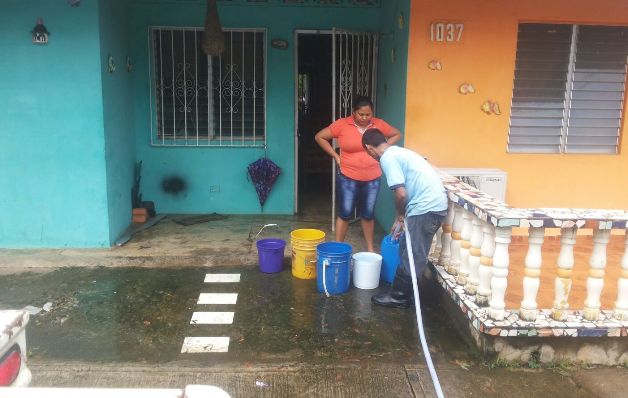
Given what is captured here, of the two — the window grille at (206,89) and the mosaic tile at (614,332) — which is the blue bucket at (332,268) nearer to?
the mosaic tile at (614,332)

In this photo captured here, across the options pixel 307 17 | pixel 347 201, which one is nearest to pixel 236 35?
pixel 307 17

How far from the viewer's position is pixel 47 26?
5.15 meters

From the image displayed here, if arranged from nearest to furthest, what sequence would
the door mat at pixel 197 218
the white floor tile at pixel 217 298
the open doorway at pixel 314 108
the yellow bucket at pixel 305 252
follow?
1. the white floor tile at pixel 217 298
2. the yellow bucket at pixel 305 252
3. the door mat at pixel 197 218
4. the open doorway at pixel 314 108

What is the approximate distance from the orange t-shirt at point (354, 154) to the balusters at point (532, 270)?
202 cm

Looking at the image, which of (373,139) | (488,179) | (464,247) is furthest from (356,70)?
(464,247)

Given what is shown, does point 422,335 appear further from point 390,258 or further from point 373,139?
point 373,139

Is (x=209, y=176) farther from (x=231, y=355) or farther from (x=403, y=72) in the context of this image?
(x=231, y=355)

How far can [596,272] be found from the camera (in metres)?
3.32

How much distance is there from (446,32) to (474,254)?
102 inches

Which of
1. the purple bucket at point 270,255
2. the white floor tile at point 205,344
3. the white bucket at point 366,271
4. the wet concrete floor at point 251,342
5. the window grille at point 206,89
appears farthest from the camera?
the window grille at point 206,89

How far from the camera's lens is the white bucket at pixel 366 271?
14.9ft

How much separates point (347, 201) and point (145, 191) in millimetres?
3255

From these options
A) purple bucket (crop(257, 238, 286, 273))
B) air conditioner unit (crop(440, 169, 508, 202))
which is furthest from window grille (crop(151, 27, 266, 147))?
air conditioner unit (crop(440, 169, 508, 202))

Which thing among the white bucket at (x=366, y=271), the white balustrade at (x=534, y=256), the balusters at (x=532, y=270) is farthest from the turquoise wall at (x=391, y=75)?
the balusters at (x=532, y=270)
